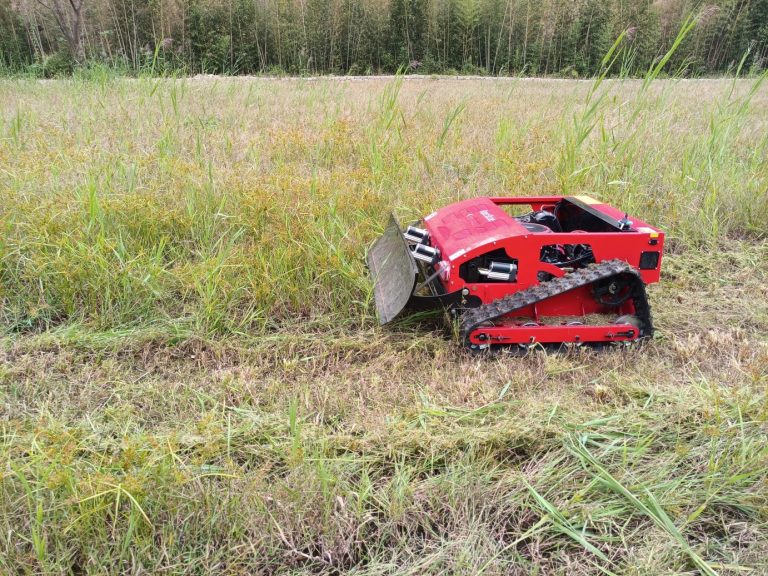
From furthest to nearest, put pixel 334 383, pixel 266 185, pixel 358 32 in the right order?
pixel 358 32 → pixel 266 185 → pixel 334 383

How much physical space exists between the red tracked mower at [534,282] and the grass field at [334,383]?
147mm

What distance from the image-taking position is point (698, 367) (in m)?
3.00

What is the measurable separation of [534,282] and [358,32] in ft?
29.7

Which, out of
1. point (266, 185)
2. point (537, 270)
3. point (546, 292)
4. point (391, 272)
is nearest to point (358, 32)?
point (266, 185)

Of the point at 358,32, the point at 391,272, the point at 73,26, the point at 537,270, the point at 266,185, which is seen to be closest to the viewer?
the point at 537,270

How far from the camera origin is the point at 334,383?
9.43 ft

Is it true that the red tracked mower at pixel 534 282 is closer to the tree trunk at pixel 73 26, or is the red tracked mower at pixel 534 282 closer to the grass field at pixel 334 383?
the grass field at pixel 334 383

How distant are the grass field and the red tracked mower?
0.15m

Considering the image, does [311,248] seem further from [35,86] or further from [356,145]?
[35,86]

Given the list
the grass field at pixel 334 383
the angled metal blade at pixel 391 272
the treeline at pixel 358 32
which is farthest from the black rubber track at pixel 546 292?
the treeline at pixel 358 32

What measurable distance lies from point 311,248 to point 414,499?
1.93 metres

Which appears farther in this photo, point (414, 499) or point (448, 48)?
point (448, 48)

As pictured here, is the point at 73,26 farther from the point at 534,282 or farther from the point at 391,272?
the point at 534,282

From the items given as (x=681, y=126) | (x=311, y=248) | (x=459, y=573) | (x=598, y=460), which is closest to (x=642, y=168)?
(x=681, y=126)
